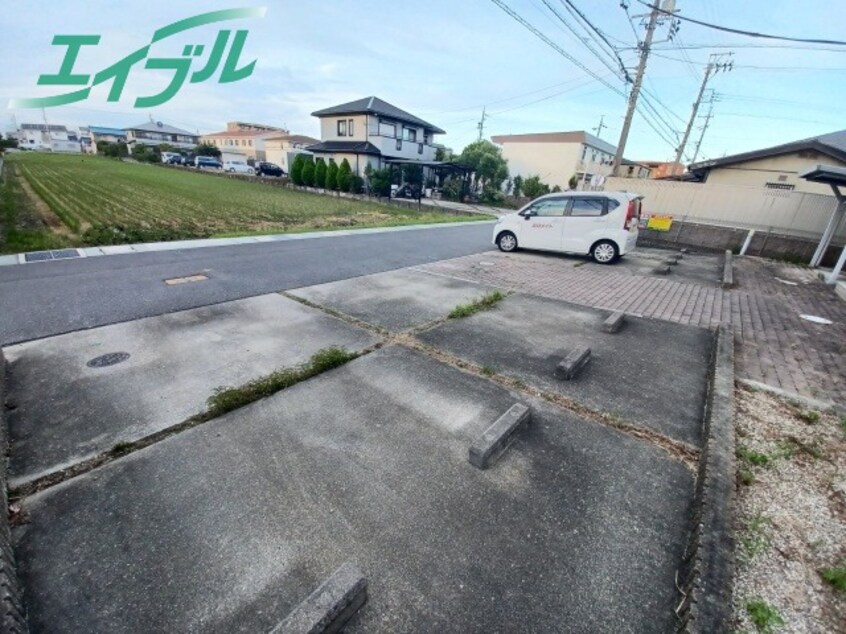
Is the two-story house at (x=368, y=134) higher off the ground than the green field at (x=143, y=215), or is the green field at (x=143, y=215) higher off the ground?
the two-story house at (x=368, y=134)

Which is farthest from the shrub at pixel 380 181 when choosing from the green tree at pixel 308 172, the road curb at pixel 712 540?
the road curb at pixel 712 540

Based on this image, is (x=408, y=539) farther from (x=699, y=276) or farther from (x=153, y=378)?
(x=699, y=276)

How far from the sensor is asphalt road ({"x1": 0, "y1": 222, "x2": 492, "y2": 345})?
508 centimetres

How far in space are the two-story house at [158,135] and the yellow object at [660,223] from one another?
9027 cm

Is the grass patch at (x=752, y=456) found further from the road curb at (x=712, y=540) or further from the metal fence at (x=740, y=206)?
the metal fence at (x=740, y=206)

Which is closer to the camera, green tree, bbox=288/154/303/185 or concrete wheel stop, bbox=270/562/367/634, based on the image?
concrete wheel stop, bbox=270/562/367/634

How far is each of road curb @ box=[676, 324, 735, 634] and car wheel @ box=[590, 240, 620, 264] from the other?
7.18 metres

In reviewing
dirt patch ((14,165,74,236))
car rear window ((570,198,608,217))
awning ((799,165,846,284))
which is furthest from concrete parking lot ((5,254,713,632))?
dirt patch ((14,165,74,236))

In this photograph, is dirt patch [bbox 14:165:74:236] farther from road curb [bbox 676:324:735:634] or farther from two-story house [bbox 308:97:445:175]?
two-story house [bbox 308:97:445:175]

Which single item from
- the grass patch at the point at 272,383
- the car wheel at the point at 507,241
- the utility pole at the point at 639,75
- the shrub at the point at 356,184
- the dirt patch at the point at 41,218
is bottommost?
the dirt patch at the point at 41,218

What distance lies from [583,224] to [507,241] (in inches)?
87.3

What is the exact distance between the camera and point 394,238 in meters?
12.7

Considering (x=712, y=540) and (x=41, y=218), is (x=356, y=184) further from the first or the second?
(x=712, y=540)

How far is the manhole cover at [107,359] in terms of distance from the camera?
12.9ft
